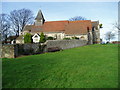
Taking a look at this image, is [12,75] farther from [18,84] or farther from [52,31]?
[52,31]

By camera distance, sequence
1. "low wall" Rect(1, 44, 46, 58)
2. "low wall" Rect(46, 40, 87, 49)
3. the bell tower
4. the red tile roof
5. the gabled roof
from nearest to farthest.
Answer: "low wall" Rect(1, 44, 46, 58) < "low wall" Rect(46, 40, 87, 49) < the gabled roof < the red tile roof < the bell tower

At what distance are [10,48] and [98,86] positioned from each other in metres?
11.0

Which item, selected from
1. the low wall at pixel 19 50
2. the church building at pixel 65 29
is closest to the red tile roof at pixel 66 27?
the church building at pixel 65 29

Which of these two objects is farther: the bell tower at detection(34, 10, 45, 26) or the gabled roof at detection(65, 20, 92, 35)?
the bell tower at detection(34, 10, 45, 26)

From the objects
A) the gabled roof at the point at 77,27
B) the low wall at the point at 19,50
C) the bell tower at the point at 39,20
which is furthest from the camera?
the bell tower at the point at 39,20

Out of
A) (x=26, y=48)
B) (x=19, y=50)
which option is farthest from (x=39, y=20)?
(x=19, y=50)

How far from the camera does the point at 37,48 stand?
1728 centimetres

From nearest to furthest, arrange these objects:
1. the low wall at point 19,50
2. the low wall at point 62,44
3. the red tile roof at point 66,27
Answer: the low wall at point 19,50 < the low wall at point 62,44 < the red tile roof at point 66,27

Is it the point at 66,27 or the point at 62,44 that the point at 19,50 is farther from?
the point at 66,27

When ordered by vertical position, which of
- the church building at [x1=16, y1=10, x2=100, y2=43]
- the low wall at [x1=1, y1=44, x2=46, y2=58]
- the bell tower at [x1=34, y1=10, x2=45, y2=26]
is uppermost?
the bell tower at [x1=34, y1=10, x2=45, y2=26]

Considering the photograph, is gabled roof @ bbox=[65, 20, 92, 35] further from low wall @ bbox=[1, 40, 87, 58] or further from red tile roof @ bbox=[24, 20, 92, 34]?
low wall @ bbox=[1, 40, 87, 58]

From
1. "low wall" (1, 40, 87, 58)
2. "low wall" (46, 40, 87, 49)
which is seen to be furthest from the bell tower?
"low wall" (1, 40, 87, 58)

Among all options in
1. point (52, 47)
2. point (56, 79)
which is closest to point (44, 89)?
point (56, 79)

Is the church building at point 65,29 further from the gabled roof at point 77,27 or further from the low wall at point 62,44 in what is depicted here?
the low wall at point 62,44
